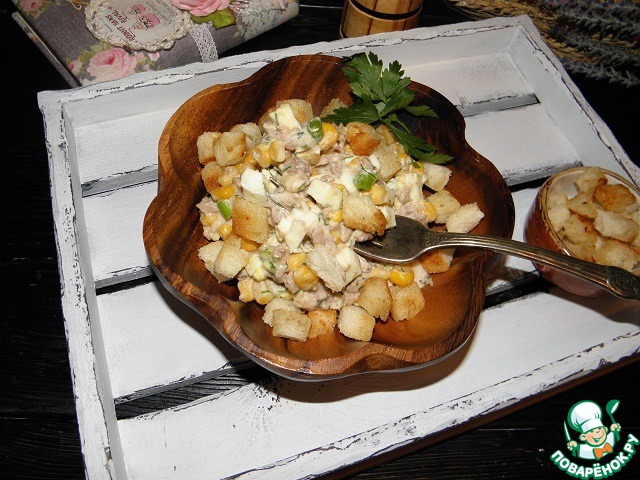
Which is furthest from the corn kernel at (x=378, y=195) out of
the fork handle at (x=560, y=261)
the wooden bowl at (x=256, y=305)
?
the wooden bowl at (x=256, y=305)

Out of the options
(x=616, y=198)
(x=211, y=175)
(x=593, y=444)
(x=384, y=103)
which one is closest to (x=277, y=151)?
(x=211, y=175)

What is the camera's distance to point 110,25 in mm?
2605

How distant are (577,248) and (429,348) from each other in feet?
2.66

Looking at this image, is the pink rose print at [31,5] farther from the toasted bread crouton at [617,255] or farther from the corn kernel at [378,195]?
the toasted bread crouton at [617,255]

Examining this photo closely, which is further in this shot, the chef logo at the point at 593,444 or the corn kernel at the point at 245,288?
the chef logo at the point at 593,444

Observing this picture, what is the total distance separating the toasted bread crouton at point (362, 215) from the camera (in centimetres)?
160

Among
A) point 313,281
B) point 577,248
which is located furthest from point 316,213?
point 577,248

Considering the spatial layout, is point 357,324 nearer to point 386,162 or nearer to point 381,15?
point 386,162

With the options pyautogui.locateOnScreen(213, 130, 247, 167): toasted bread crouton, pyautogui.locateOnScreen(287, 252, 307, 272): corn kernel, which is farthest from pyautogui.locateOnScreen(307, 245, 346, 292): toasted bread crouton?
pyautogui.locateOnScreen(213, 130, 247, 167): toasted bread crouton

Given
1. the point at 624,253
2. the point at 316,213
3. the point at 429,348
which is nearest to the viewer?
the point at 429,348

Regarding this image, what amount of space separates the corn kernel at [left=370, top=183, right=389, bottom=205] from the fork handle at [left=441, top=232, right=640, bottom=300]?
221 millimetres

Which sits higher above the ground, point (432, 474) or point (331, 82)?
point (331, 82)

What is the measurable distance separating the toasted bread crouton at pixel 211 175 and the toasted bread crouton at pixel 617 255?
4.12 feet

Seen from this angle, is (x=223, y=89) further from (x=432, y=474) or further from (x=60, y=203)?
(x=432, y=474)
